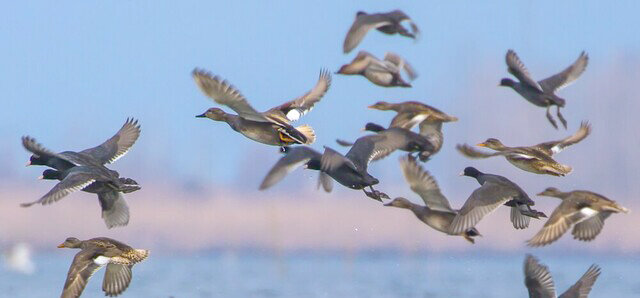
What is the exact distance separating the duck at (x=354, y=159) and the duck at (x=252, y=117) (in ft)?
0.97

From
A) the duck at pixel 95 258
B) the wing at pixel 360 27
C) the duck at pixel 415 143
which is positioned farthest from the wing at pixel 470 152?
the duck at pixel 95 258

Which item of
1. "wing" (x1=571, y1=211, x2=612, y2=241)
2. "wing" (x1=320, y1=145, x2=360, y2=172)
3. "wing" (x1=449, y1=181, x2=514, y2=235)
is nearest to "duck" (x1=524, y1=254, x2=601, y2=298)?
"wing" (x1=571, y1=211, x2=612, y2=241)

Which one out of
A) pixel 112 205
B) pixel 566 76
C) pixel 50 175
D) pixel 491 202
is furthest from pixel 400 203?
pixel 50 175

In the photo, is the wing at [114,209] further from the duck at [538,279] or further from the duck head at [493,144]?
the duck at [538,279]

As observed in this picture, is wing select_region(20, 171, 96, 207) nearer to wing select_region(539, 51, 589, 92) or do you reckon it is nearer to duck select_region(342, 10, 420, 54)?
duck select_region(342, 10, 420, 54)

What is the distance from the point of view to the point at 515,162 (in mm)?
19734

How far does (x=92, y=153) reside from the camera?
→ 2183cm

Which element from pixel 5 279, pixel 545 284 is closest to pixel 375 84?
pixel 545 284

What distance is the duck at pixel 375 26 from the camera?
18.9 m

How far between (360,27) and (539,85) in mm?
2899

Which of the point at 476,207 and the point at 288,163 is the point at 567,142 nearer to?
the point at 476,207

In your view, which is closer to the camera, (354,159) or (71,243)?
(354,159)

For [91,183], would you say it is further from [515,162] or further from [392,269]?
[392,269]

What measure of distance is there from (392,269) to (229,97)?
106 meters
